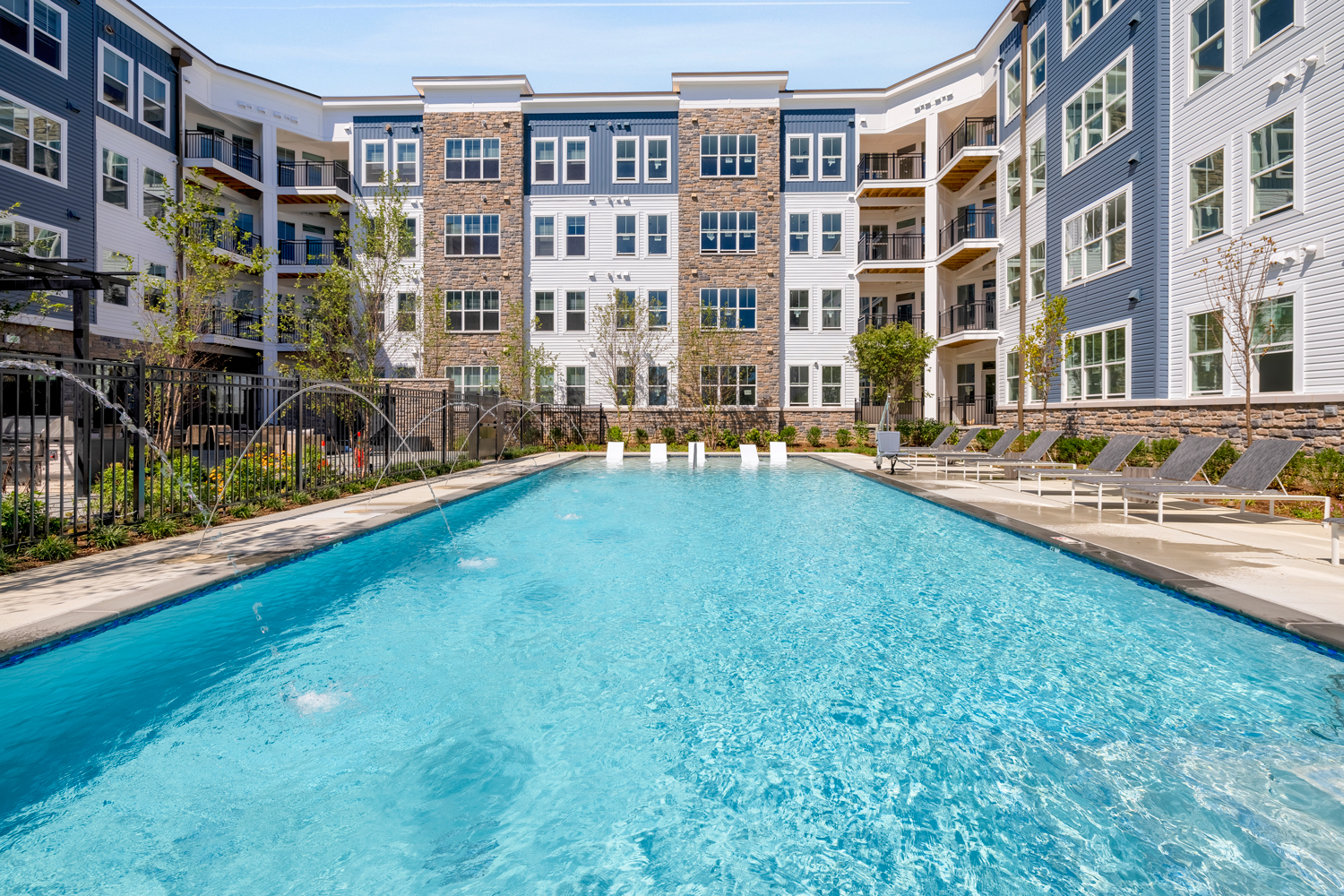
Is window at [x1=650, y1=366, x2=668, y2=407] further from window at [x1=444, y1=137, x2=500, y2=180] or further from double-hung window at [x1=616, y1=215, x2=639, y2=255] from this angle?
window at [x1=444, y1=137, x2=500, y2=180]

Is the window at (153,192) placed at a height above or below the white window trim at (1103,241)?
above

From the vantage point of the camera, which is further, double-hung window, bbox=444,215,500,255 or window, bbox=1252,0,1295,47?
double-hung window, bbox=444,215,500,255

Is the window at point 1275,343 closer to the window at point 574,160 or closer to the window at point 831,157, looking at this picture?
the window at point 831,157

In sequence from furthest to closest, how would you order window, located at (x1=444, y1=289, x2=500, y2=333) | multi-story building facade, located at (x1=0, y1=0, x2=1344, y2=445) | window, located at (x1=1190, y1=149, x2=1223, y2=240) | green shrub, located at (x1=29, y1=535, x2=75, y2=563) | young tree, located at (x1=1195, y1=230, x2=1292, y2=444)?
window, located at (x1=444, y1=289, x2=500, y2=333) → multi-story building facade, located at (x1=0, y1=0, x2=1344, y2=445) → window, located at (x1=1190, y1=149, x2=1223, y2=240) → young tree, located at (x1=1195, y1=230, x2=1292, y2=444) → green shrub, located at (x1=29, y1=535, x2=75, y2=563)

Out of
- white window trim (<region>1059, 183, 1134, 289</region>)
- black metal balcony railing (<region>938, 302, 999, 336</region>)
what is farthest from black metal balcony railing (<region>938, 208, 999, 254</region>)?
white window trim (<region>1059, 183, 1134, 289</region>)

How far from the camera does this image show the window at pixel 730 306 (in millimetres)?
30828

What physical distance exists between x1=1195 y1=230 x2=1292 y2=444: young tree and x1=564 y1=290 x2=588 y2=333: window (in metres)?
23.9

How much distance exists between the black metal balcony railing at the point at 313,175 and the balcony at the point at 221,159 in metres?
1.41

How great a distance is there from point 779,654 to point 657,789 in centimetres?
191

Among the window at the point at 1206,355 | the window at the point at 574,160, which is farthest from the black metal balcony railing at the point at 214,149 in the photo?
the window at the point at 1206,355

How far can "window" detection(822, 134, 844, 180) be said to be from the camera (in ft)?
101

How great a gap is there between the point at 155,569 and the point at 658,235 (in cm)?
2805

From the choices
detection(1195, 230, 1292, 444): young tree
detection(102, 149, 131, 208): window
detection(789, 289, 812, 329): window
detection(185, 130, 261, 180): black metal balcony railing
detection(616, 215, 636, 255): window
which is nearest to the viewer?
detection(1195, 230, 1292, 444): young tree

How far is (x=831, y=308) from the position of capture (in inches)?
1221
